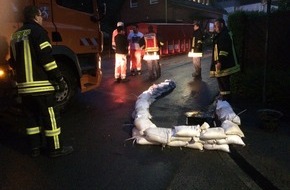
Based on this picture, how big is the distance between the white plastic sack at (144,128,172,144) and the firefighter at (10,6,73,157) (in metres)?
1.19

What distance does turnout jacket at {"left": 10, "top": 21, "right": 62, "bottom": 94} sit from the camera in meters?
4.62

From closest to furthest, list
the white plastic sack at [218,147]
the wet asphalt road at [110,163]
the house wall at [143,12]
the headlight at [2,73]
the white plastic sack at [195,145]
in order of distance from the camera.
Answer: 1. the wet asphalt road at [110,163]
2. the white plastic sack at [218,147]
3. the white plastic sack at [195,145]
4. the headlight at [2,73]
5. the house wall at [143,12]

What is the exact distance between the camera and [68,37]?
7066 mm

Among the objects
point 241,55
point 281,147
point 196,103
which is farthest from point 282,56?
point 281,147

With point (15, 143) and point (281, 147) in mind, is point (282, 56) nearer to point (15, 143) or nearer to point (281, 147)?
point (281, 147)

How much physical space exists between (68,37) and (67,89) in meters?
1.07

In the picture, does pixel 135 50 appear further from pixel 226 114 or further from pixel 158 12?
pixel 158 12

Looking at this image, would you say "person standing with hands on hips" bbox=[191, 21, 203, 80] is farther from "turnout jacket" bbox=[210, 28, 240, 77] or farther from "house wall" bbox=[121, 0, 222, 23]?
"house wall" bbox=[121, 0, 222, 23]

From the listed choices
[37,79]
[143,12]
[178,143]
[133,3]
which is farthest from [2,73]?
[133,3]

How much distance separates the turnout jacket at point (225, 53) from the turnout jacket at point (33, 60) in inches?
145

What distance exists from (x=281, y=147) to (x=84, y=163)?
2.76 meters

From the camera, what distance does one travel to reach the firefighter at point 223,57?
714cm

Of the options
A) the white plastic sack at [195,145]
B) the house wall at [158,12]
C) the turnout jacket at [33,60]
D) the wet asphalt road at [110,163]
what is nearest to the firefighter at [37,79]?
the turnout jacket at [33,60]

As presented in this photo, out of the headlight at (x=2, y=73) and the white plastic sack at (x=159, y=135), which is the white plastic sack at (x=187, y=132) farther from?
the headlight at (x=2, y=73)
